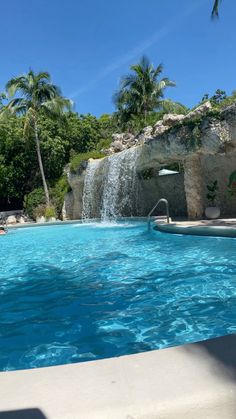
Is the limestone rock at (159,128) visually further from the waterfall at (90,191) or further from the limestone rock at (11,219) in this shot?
the limestone rock at (11,219)

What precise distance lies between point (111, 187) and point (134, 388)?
17.8m

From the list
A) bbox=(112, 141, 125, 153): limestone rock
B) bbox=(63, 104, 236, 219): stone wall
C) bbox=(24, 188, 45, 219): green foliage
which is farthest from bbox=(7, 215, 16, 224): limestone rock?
bbox=(112, 141, 125, 153): limestone rock

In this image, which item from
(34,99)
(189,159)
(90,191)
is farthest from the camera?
(34,99)

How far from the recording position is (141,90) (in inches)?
1062

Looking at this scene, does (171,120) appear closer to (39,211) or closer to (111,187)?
(111,187)

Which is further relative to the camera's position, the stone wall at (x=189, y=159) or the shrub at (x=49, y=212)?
the shrub at (x=49, y=212)

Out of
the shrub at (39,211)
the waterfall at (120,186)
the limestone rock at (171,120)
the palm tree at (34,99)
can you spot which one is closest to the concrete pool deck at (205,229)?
the waterfall at (120,186)

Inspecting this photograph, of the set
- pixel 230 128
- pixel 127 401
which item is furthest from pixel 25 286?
pixel 230 128

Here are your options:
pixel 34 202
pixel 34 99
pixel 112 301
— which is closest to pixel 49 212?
pixel 34 202

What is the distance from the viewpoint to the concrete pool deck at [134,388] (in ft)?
5.15

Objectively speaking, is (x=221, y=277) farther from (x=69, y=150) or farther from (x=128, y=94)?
(x=69, y=150)

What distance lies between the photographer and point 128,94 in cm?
2689

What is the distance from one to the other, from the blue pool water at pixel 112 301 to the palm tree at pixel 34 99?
16500 millimetres

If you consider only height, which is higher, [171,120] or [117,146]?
[171,120]
